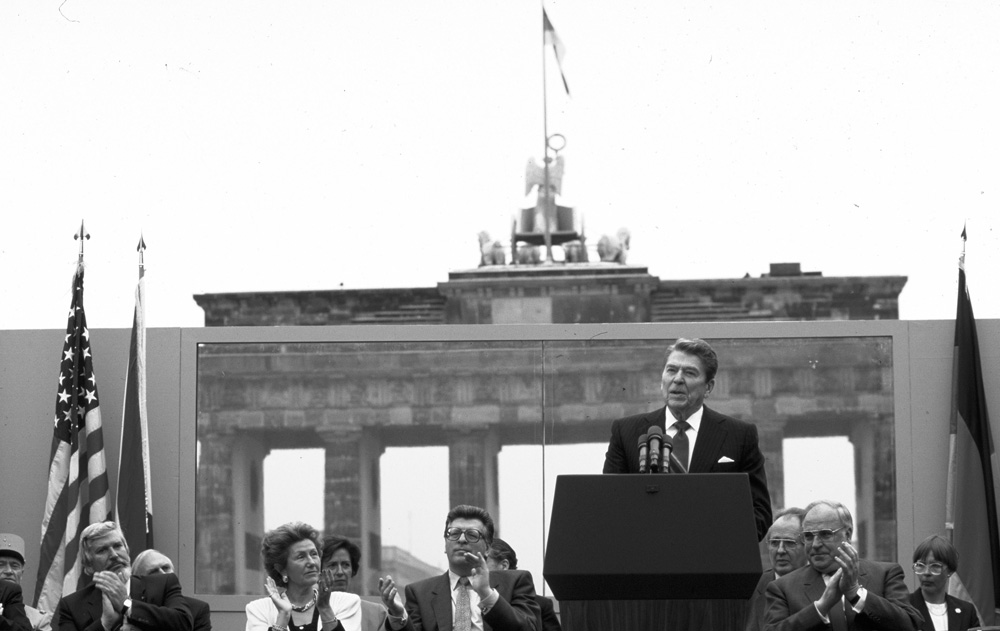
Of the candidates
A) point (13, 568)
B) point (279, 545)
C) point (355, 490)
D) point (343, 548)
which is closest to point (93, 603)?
point (279, 545)

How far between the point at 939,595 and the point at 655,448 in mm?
2241

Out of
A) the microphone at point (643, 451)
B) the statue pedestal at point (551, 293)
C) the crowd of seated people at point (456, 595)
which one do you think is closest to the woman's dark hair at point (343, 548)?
the crowd of seated people at point (456, 595)

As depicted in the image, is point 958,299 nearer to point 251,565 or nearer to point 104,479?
point 251,565

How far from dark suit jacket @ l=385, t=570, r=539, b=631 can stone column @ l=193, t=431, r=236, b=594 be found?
2824mm

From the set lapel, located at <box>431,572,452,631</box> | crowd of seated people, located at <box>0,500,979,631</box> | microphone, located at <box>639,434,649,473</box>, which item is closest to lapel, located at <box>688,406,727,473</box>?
crowd of seated people, located at <box>0,500,979,631</box>

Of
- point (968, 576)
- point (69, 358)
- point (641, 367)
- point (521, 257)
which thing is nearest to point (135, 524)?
point (69, 358)

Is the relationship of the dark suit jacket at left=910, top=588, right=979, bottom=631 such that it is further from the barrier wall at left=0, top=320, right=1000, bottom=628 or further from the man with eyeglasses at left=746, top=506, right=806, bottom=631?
the barrier wall at left=0, top=320, right=1000, bottom=628

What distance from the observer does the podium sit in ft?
12.8

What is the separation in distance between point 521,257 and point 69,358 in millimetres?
35718

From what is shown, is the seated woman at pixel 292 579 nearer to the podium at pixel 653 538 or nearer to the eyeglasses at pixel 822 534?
the podium at pixel 653 538

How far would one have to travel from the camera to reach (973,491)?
776cm

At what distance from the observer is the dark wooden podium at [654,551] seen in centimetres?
389

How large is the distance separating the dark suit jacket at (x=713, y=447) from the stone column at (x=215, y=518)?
134 inches

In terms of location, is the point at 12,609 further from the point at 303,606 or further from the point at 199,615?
the point at 303,606
